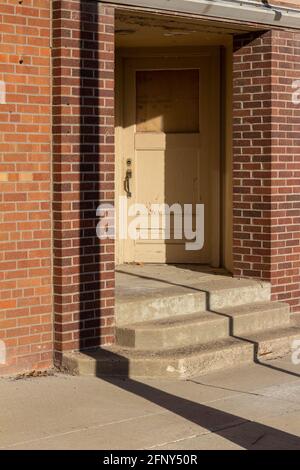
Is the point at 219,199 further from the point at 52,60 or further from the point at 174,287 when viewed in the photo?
the point at 52,60

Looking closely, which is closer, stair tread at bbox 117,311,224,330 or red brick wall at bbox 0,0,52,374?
red brick wall at bbox 0,0,52,374

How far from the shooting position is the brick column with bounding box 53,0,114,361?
7832 millimetres

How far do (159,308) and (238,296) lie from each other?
3.54ft

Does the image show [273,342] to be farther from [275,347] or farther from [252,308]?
[252,308]

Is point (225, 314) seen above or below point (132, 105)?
below

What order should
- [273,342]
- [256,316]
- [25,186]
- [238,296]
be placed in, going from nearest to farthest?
[25,186] → [273,342] → [256,316] → [238,296]

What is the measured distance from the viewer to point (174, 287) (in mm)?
9258

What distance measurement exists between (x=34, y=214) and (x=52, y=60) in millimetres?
1275

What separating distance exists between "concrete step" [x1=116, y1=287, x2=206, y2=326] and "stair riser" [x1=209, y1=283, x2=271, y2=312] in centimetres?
15

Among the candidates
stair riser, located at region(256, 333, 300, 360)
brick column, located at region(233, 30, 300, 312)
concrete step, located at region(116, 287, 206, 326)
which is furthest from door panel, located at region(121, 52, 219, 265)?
stair riser, located at region(256, 333, 300, 360)

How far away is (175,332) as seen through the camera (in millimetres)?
8289

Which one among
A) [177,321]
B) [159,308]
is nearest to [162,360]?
[177,321]

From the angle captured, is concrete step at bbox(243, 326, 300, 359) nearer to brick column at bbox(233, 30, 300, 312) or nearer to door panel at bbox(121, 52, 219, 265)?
brick column at bbox(233, 30, 300, 312)
